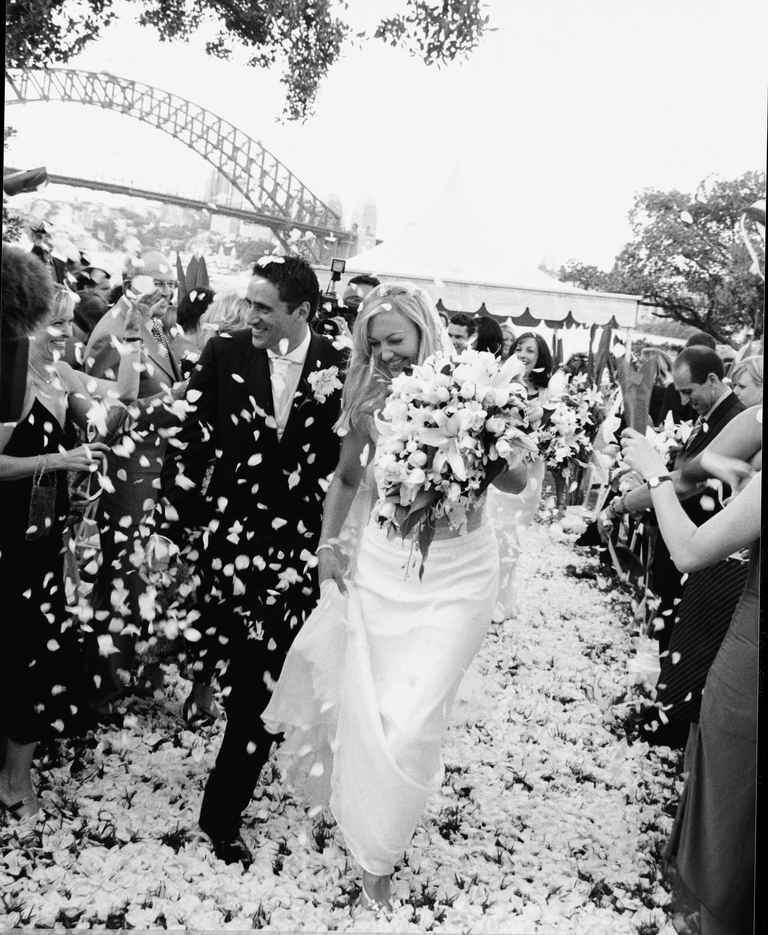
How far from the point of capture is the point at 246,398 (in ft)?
12.5

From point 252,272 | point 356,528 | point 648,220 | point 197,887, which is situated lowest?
point 197,887

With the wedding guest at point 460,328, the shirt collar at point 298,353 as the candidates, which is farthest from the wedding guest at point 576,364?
the shirt collar at point 298,353

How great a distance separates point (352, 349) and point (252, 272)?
49 cm

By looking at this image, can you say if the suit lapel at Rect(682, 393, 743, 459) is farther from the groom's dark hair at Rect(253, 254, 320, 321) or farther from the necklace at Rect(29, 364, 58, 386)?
the necklace at Rect(29, 364, 58, 386)

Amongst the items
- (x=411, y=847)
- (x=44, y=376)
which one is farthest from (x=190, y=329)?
(x=411, y=847)

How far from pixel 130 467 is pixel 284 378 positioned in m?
1.22

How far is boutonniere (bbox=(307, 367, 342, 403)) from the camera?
152 inches

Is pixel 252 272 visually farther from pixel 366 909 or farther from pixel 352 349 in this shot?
pixel 366 909

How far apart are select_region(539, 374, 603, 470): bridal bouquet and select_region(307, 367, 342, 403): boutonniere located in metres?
0.84

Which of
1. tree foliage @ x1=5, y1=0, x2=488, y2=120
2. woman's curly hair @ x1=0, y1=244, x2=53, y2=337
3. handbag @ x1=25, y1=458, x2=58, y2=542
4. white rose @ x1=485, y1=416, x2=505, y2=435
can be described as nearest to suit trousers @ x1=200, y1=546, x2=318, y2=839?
handbag @ x1=25, y1=458, x2=58, y2=542

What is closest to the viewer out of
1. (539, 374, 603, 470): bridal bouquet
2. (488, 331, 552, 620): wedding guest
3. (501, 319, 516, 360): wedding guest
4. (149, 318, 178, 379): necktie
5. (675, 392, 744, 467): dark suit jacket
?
(675, 392, 744, 467): dark suit jacket

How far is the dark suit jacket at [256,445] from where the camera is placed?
3.79 metres

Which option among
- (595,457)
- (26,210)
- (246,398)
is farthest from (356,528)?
(595,457)

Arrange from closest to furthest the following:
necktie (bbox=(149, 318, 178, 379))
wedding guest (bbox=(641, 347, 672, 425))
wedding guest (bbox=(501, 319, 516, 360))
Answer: wedding guest (bbox=(641, 347, 672, 425)) < necktie (bbox=(149, 318, 178, 379)) < wedding guest (bbox=(501, 319, 516, 360))
